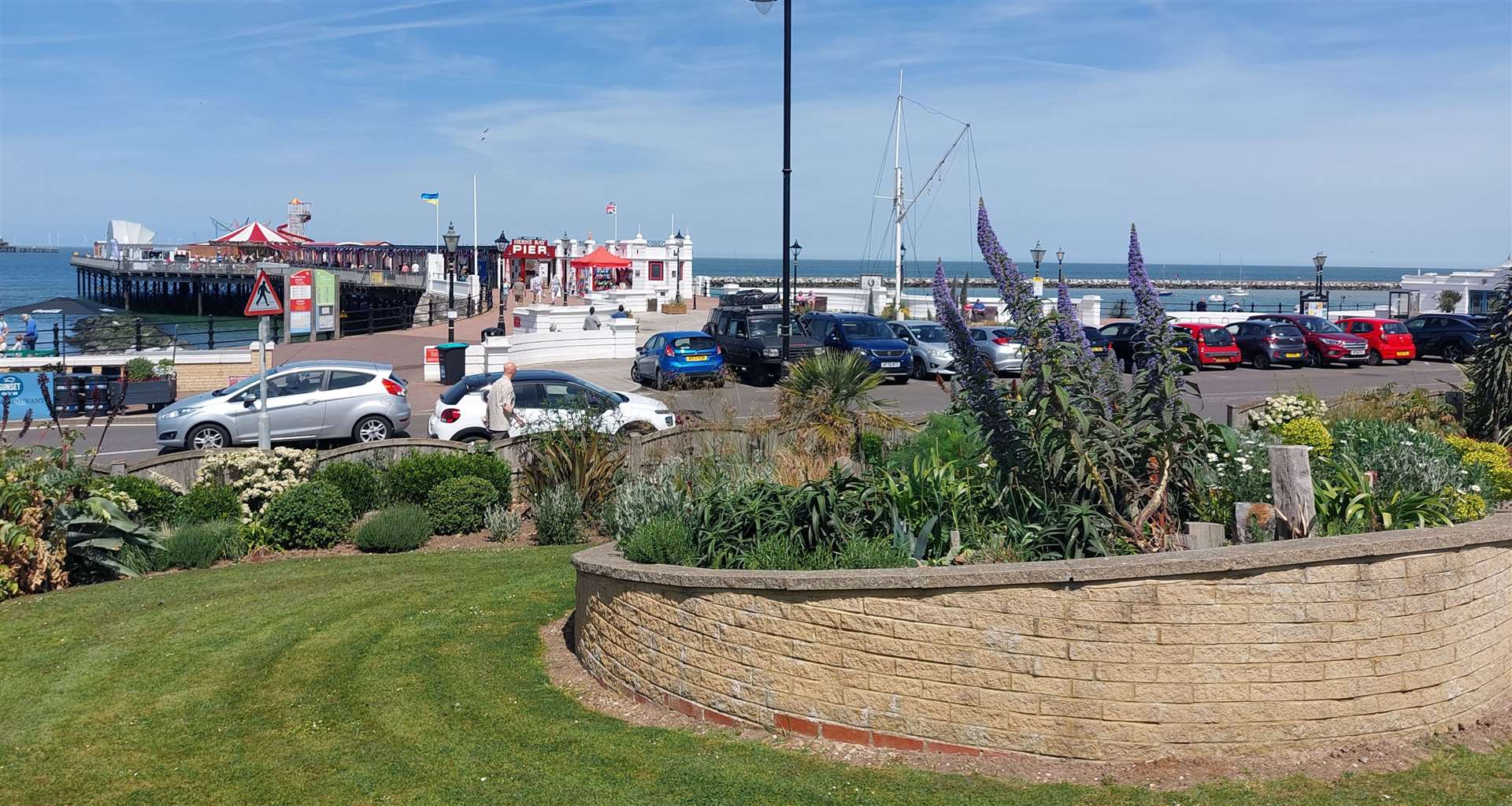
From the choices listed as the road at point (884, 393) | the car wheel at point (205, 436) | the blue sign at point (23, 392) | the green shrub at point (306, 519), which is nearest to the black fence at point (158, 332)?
the road at point (884, 393)

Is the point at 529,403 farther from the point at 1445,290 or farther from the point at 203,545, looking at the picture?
the point at 1445,290

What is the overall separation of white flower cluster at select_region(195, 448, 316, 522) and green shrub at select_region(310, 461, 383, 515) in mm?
269

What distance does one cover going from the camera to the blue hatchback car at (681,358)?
2814cm

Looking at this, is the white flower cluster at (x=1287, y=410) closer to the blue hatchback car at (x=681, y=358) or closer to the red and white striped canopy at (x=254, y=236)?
the blue hatchback car at (x=681, y=358)

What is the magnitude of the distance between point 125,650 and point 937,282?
6.20 metres

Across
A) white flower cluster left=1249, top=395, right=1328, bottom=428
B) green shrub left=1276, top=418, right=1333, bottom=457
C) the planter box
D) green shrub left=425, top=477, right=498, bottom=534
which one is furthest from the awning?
green shrub left=1276, top=418, right=1333, bottom=457

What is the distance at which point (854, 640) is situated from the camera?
648cm

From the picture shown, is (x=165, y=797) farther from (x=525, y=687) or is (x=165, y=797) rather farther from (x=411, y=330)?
(x=411, y=330)

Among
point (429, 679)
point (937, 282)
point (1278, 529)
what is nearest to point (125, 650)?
point (429, 679)

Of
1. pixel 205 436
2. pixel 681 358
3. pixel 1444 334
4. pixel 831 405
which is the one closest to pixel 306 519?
pixel 831 405

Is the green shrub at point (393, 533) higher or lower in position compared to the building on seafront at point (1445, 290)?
lower

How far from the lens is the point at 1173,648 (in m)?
5.99

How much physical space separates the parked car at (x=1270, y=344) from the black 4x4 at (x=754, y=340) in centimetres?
1295

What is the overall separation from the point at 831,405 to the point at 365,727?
26.4 ft
